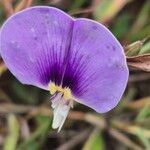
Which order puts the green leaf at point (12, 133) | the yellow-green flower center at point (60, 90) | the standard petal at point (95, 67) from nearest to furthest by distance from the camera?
1. the standard petal at point (95, 67)
2. the yellow-green flower center at point (60, 90)
3. the green leaf at point (12, 133)

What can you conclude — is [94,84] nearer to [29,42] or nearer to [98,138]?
[29,42]

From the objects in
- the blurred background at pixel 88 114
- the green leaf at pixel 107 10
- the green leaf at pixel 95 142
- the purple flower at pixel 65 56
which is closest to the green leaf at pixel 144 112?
the blurred background at pixel 88 114

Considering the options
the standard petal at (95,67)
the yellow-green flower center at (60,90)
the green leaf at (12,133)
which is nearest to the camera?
the standard petal at (95,67)

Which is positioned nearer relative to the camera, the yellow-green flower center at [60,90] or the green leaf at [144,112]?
the yellow-green flower center at [60,90]

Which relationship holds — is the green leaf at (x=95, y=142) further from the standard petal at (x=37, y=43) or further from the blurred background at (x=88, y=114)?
the standard petal at (x=37, y=43)

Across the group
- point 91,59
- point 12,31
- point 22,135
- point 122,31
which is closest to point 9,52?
point 12,31

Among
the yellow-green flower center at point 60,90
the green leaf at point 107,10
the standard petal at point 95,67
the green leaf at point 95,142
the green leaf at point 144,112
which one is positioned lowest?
the green leaf at point 95,142
